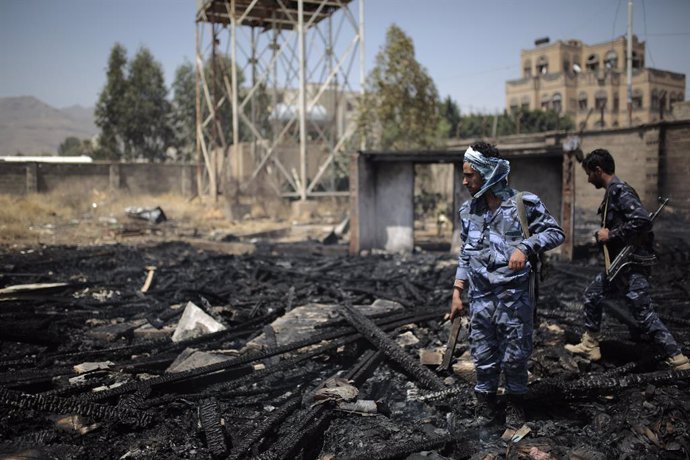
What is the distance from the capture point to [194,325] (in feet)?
21.8

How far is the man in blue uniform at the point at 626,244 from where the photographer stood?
4.73 metres

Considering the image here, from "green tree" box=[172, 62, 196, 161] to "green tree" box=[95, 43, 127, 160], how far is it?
4.03m

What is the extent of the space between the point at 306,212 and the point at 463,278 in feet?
54.5

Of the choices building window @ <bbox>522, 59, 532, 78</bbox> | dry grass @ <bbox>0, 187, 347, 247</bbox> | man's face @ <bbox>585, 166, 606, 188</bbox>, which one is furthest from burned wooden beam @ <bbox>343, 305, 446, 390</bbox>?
building window @ <bbox>522, 59, 532, 78</bbox>

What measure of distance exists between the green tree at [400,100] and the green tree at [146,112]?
23735 millimetres

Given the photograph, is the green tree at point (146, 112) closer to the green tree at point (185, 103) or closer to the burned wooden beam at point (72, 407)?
the green tree at point (185, 103)

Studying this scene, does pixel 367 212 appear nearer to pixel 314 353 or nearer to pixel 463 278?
pixel 314 353

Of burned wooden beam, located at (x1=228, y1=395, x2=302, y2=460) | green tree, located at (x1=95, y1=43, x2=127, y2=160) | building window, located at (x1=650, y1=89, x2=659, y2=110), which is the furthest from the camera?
building window, located at (x1=650, y1=89, x2=659, y2=110)

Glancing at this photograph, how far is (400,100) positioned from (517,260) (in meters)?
16.7

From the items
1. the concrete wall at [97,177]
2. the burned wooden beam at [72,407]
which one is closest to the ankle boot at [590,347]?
the burned wooden beam at [72,407]

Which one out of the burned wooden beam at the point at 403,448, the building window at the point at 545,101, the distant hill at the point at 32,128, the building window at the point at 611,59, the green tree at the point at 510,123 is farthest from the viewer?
the distant hill at the point at 32,128

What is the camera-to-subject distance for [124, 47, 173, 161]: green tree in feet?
123

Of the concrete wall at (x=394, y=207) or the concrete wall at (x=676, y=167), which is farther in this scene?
the concrete wall at (x=676, y=167)

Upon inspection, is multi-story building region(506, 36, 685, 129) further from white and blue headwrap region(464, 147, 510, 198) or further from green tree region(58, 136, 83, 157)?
white and blue headwrap region(464, 147, 510, 198)
